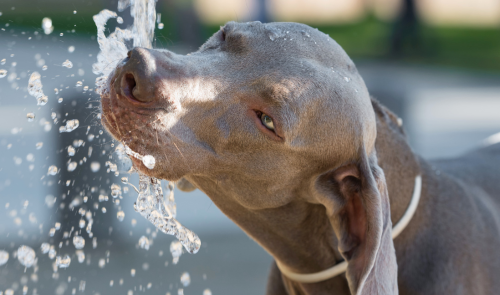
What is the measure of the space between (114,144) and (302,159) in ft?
2.66

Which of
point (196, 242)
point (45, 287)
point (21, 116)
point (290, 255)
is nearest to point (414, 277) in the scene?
point (290, 255)

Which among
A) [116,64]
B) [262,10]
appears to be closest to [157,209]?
[116,64]

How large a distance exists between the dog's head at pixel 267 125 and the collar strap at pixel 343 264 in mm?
310

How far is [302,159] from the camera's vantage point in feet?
8.10

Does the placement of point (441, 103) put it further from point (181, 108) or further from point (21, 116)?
point (181, 108)

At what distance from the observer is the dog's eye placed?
2.32m

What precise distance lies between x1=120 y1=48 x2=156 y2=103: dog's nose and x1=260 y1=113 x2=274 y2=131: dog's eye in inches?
17.2

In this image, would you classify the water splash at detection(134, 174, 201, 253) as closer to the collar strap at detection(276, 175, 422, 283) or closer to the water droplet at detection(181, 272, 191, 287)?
the collar strap at detection(276, 175, 422, 283)

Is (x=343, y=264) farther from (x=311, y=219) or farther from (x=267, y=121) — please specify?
(x=267, y=121)

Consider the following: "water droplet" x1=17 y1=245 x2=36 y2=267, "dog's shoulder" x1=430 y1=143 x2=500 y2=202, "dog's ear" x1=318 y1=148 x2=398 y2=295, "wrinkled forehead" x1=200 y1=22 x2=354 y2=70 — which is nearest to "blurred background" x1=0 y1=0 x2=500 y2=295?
"water droplet" x1=17 y1=245 x2=36 y2=267

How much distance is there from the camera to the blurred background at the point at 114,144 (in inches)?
201

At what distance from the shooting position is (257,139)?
235cm

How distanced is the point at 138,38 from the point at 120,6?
441 millimetres

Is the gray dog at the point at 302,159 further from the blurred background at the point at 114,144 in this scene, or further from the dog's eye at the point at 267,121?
the blurred background at the point at 114,144
